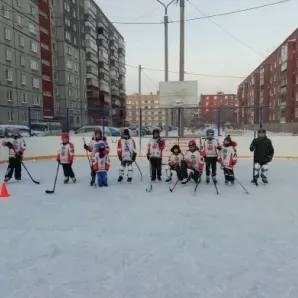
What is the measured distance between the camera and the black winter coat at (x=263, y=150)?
7992 millimetres

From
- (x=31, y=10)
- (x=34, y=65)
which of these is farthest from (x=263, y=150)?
(x=31, y=10)

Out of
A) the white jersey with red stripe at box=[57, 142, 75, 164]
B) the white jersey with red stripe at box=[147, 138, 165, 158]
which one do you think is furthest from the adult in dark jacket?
the white jersey with red stripe at box=[57, 142, 75, 164]

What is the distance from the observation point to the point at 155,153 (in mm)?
8430

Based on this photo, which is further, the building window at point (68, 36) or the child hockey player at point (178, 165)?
the building window at point (68, 36)

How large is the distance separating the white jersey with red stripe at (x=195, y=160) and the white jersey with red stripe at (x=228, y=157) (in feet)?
1.74

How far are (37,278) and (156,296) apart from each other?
1139mm

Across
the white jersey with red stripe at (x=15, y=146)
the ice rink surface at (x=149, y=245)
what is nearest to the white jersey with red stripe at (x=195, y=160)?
the ice rink surface at (x=149, y=245)

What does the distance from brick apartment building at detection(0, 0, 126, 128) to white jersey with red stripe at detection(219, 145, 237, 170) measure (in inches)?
317

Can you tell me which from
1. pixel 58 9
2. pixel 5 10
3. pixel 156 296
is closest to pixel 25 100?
pixel 5 10

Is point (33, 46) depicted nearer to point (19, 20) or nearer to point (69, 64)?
point (19, 20)

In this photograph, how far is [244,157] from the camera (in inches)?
541

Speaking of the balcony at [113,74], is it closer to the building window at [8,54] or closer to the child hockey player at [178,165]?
the building window at [8,54]

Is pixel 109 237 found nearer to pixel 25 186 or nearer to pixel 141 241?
pixel 141 241

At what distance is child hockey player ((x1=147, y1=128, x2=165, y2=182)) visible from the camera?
8414 mm
